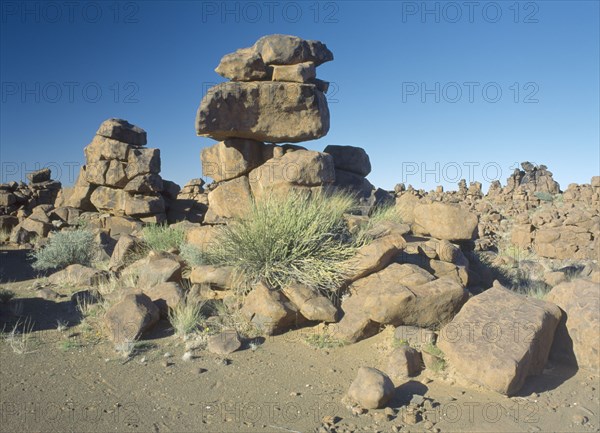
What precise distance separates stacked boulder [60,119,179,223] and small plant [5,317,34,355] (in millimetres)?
12165

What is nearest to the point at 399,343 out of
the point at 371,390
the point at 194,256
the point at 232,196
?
the point at 371,390

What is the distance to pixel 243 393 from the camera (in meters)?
5.03

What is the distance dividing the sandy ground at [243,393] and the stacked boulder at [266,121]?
5067 millimetres

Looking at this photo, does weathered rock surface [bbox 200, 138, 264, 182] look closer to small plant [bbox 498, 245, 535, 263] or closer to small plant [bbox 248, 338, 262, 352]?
small plant [bbox 248, 338, 262, 352]

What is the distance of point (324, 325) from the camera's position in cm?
664

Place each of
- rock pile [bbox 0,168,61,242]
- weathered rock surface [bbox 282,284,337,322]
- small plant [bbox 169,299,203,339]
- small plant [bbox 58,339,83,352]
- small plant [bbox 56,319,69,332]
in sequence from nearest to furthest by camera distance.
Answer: small plant [bbox 58,339,83,352]
small plant [bbox 169,299,203,339]
weathered rock surface [bbox 282,284,337,322]
small plant [bbox 56,319,69,332]
rock pile [bbox 0,168,61,242]

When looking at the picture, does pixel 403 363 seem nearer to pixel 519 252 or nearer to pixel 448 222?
pixel 448 222

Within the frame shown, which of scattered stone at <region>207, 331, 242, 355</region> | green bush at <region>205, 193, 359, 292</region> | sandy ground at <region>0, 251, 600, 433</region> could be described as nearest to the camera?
sandy ground at <region>0, 251, 600, 433</region>

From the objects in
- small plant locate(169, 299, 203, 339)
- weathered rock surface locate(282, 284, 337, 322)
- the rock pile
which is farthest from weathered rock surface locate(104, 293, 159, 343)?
the rock pile

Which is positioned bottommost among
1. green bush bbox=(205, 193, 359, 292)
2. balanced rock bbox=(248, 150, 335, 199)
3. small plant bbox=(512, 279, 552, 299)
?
small plant bbox=(512, 279, 552, 299)

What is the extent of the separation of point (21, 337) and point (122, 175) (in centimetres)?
1351

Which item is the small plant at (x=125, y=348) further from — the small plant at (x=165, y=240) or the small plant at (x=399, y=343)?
the small plant at (x=165, y=240)

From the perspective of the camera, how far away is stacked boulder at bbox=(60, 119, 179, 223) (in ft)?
63.1

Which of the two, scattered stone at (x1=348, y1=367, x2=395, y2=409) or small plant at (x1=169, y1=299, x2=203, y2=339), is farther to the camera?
small plant at (x1=169, y1=299, x2=203, y2=339)
